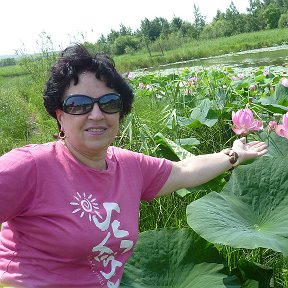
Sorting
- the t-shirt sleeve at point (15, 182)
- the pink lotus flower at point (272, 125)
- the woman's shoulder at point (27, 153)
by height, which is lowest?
the pink lotus flower at point (272, 125)

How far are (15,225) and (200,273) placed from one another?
2.15 ft

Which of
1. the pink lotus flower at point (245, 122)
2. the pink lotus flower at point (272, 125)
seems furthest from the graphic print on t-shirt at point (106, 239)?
the pink lotus flower at point (272, 125)

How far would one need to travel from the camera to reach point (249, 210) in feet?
5.29

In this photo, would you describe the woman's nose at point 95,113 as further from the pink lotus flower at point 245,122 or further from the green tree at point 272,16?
the green tree at point 272,16

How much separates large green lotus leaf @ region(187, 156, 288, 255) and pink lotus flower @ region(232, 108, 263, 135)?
220 mm

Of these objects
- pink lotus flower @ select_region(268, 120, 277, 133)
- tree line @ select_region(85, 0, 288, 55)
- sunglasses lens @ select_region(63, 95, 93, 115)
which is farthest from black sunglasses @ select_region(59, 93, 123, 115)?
tree line @ select_region(85, 0, 288, 55)

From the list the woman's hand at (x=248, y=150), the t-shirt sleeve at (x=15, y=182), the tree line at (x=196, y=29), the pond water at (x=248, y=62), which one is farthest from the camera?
the tree line at (x=196, y=29)

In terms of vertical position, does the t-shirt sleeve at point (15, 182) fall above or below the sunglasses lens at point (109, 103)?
below

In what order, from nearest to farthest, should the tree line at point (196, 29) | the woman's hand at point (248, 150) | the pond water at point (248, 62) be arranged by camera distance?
1. the woman's hand at point (248, 150)
2. the pond water at point (248, 62)
3. the tree line at point (196, 29)

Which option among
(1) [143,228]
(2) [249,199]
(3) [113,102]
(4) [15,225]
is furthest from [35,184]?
(1) [143,228]

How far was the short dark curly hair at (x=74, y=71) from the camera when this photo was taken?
1.45 m

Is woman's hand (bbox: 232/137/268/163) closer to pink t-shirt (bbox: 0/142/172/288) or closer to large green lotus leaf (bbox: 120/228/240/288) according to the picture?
large green lotus leaf (bbox: 120/228/240/288)

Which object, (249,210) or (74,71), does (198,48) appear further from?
(74,71)

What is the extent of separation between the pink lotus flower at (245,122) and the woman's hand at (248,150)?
0.06m
